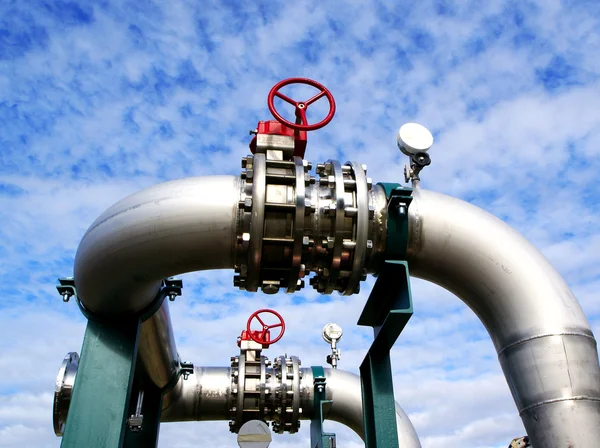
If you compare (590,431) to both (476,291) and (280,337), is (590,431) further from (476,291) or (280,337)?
(280,337)

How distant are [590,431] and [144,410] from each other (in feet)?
18.2

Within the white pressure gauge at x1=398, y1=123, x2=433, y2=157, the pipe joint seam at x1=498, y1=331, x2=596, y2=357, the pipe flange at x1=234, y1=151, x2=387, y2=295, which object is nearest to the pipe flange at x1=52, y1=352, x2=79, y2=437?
the pipe flange at x1=234, y1=151, x2=387, y2=295

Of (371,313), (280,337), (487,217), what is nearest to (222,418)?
(280,337)

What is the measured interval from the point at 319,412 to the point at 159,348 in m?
2.90

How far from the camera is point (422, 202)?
15.9ft

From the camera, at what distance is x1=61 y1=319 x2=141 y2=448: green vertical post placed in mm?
4570

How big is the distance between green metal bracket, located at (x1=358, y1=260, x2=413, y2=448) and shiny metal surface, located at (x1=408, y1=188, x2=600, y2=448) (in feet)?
0.89

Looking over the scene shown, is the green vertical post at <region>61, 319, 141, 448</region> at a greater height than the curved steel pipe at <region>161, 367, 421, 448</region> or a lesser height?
lesser

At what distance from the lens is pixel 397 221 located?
4711mm

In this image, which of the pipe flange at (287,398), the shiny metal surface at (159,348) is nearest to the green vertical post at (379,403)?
the shiny metal surface at (159,348)

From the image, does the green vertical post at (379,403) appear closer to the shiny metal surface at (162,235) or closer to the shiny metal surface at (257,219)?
the shiny metal surface at (257,219)

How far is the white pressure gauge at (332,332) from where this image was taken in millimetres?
10180

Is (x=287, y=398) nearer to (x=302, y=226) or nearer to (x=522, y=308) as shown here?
(x=302, y=226)

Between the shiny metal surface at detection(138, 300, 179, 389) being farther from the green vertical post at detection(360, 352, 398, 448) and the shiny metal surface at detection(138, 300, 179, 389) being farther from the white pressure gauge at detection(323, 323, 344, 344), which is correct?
the white pressure gauge at detection(323, 323, 344, 344)
